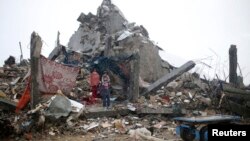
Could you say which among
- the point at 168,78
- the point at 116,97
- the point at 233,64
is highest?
the point at 233,64

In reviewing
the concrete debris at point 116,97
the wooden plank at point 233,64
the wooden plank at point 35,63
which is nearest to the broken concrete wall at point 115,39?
the concrete debris at point 116,97

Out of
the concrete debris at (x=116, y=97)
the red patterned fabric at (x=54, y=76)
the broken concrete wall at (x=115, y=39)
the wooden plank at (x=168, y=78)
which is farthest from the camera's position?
the broken concrete wall at (x=115, y=39)

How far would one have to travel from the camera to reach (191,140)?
23.6ft

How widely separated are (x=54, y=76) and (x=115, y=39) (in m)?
7.59

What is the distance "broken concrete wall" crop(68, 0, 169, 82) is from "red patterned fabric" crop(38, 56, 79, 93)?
15.0 feet

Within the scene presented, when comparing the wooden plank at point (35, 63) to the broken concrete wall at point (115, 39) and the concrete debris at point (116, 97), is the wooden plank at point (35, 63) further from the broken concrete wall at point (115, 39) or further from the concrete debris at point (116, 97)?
the broken concrete wall at point (115, 39)

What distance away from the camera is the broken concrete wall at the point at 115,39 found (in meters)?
16.4

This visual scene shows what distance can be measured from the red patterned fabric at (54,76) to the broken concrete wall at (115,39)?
4.57m

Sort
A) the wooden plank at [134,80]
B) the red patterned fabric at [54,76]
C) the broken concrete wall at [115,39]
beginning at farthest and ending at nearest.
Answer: the broken concrete wall at [115,39] → the wooden plank at [134,80] → the red patterned fabric at [54,76]

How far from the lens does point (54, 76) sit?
34.7ft

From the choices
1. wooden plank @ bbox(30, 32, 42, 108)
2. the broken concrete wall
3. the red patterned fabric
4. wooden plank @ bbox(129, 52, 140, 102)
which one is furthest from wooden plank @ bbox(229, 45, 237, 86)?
wooden plank @ bbox(30, 32, 42, 108)

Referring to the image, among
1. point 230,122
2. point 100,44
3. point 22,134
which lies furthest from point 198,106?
point 100,44

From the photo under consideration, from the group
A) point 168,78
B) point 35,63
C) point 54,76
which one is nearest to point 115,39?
point 168,78

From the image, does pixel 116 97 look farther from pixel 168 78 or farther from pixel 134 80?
pixel 168 78
